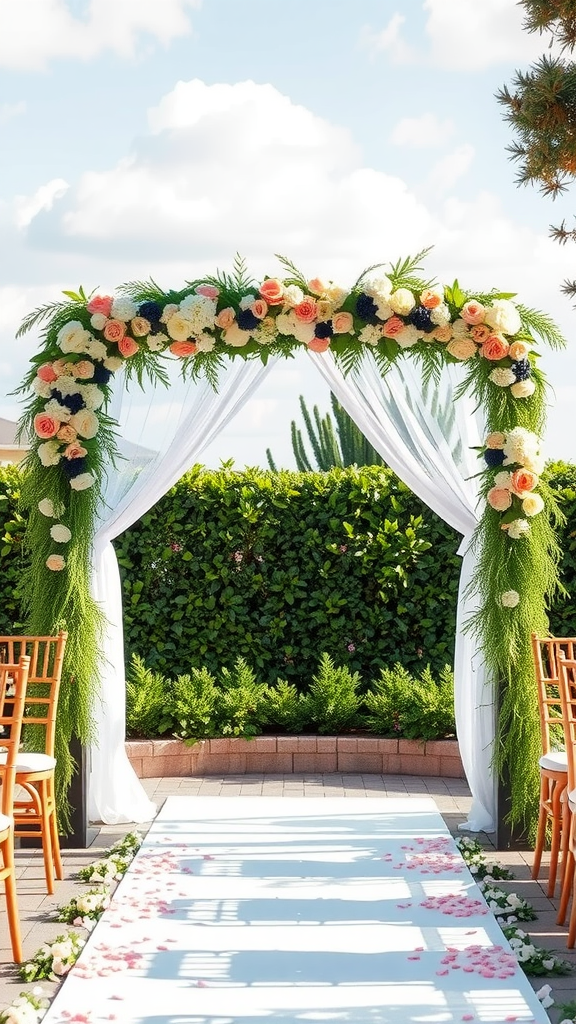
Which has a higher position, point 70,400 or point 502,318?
point 502,318

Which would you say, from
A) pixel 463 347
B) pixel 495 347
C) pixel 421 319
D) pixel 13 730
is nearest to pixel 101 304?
pixel 421 319

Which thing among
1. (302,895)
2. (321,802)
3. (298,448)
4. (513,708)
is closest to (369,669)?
(321,802)

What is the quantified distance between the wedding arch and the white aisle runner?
0.66m

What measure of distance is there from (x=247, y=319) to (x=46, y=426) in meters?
1.19

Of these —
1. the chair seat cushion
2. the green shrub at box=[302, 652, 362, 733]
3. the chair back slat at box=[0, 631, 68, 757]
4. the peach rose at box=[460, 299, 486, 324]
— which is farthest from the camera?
the green shrub at box=[302, 652, 362, 733]

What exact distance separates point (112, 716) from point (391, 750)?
6.68 feet

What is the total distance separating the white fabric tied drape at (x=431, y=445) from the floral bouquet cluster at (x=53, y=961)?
2.67 meters

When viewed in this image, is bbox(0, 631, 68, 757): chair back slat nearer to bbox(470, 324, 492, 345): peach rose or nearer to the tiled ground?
the tiled ground

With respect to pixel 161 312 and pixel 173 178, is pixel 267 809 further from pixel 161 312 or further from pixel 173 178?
pixel 173 178

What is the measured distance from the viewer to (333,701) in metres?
7.54

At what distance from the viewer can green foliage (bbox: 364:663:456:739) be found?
7305 mm

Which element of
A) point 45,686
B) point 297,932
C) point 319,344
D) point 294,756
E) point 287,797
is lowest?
point 297,932

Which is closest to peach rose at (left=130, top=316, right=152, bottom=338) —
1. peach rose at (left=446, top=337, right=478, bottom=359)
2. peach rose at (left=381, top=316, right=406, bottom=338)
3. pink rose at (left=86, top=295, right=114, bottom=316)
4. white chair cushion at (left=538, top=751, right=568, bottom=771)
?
pink rose at (left=86, top=295, right=114, bottom=316)

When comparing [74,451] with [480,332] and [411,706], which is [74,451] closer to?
[480,332]
